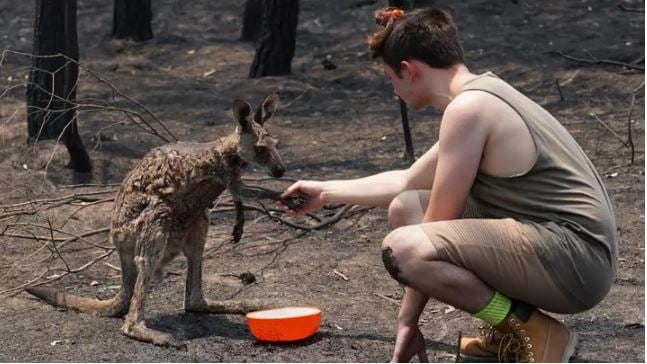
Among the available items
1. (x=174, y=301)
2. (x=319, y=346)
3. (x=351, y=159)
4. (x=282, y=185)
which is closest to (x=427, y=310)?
(x=319, y=346)

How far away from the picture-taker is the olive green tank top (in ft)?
11.0

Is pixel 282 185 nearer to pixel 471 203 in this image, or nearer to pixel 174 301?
pixel 174 301

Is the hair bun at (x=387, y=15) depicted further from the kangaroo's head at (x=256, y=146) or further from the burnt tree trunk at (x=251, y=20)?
the burnt tree trunk at (x=251, y=20)

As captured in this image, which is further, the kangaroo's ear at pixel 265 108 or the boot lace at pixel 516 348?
the kangaroo's ear at pixel 265 108

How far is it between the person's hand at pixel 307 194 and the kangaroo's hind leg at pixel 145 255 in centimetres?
50

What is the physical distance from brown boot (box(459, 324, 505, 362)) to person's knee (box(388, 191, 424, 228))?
1.44ft

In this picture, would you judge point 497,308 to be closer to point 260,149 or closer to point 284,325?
point 284,325

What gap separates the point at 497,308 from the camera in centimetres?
341

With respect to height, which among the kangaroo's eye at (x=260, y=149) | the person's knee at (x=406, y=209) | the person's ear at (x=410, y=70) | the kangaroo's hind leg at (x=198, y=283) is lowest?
the kangaroo's hind leg at (x=198, y=283)

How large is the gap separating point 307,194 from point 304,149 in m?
4.11

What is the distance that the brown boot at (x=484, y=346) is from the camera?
3.71 meters

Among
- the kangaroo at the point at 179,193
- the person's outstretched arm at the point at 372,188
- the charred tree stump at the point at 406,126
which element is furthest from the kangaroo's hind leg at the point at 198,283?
the charred tree stump at the point at 406,126

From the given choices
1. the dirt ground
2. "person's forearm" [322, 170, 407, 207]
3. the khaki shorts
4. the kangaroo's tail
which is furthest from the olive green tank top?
the kangaroo's tail

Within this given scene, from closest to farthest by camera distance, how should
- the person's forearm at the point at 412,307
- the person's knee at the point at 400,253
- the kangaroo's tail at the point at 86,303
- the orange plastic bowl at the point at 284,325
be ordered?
1. the person's knee at the point at 400,253
2. the person's forearm at the point at 412,307
3. the orange plastic bowl at the point at 284,325
4. the kangaroo's tail at the point at 86,303
